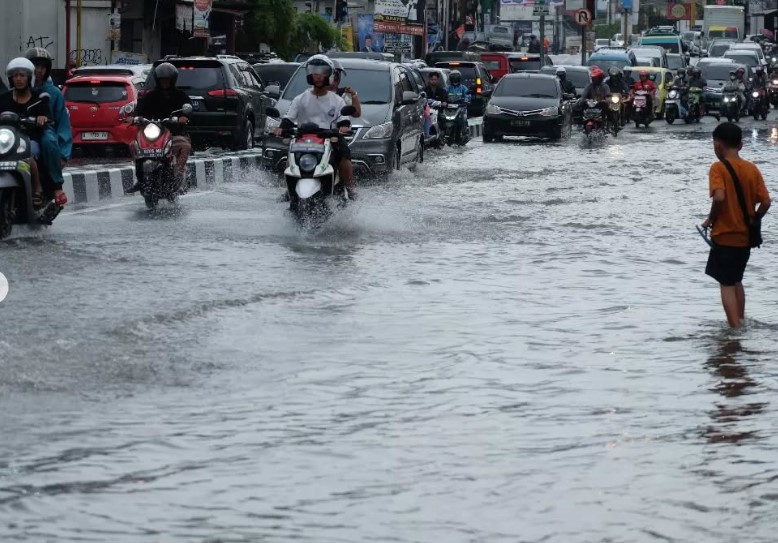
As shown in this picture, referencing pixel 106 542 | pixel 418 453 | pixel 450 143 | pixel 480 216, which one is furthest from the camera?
pixel 450 143

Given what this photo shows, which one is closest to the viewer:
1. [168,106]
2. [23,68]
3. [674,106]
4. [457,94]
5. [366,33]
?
[23,68]

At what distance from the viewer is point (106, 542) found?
5449mm

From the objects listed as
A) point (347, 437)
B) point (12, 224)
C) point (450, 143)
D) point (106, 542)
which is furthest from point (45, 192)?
point (450, 143)

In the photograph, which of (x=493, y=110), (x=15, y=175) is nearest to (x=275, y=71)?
(x=493, y=110)

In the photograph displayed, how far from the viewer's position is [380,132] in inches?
906

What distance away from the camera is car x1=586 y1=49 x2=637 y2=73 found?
5347cm

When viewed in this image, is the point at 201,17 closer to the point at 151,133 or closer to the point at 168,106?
the point at 168,106

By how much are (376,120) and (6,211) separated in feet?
30.7

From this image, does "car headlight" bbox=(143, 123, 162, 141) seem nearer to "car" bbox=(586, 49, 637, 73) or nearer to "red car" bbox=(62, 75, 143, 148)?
"red car" bbox=(62, 75, 143, 148)

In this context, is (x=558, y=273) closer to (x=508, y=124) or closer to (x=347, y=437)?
(x=347, y=437)

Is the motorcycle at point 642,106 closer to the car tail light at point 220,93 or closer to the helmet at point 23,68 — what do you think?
the car tail light at point 220,93

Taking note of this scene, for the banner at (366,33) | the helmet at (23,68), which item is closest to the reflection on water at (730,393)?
the helmet at (23,68)

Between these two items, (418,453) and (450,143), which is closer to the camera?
(418,453)

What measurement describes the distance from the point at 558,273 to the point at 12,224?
4476 millimetres
